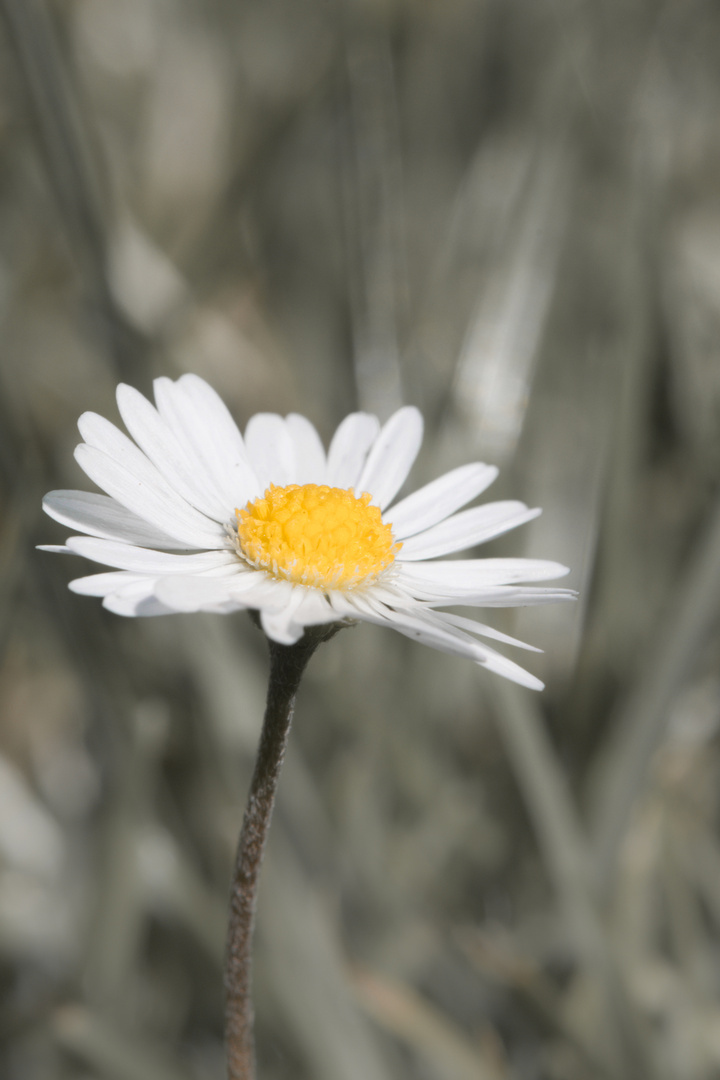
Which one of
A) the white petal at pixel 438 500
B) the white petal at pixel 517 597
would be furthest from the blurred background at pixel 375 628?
the white petal at pixel 517 597

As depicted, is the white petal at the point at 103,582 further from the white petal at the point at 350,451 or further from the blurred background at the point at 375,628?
the blurred background at the point at 375,628

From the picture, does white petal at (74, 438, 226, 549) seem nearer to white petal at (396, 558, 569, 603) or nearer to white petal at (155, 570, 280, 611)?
white petal at (155, 570, 280, 611)

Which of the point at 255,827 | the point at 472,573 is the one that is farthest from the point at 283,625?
the point at 472,573

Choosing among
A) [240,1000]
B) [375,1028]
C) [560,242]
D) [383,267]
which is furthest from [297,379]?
[240,1000]

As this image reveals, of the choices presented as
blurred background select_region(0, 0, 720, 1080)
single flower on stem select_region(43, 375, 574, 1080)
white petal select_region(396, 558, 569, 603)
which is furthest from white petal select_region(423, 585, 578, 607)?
blurred background select_region(0, 0, 720, 1080)

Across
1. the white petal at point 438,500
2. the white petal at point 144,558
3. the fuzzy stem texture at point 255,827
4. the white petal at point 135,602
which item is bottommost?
the fuzzy stem texture at point 255,827

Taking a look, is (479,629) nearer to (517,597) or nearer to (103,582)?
(517,597)

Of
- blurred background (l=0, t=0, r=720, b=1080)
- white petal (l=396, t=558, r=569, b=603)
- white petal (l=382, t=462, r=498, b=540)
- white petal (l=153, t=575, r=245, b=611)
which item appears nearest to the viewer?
white petal (l=153, t=575, r=245, b=611)

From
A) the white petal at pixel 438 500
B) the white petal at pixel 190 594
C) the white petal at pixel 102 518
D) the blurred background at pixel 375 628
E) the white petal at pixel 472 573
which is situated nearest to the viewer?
the white petal at pixel 190 594
